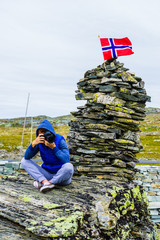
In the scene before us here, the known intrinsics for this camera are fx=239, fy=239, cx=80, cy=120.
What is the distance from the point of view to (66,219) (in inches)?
216

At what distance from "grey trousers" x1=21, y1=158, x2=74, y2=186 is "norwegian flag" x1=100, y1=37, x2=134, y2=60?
5.74 m

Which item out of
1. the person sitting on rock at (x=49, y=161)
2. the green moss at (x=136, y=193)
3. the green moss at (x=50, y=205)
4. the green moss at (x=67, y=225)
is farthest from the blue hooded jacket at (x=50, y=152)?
the green moss at (x=136, y=193)

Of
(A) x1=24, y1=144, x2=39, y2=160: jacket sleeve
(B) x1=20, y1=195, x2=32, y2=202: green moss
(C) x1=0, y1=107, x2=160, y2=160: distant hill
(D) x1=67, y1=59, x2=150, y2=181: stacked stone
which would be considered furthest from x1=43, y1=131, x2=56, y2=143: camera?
(C) x1=0, y1=107, x2=160, y2=160: distant hill

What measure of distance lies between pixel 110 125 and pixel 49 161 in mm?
3903

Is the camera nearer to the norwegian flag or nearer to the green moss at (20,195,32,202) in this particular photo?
the green moss at (20,195,32,202)

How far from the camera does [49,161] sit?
7375mm

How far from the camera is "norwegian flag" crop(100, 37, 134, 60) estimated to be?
Result: 10570 millimetres

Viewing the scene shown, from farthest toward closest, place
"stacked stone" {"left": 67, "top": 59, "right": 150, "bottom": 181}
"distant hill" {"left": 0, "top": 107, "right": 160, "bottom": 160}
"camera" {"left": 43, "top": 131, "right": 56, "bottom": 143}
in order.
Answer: "distant hill" {"left": 0, "top": 107, "right": 160, "bottom": 160}, "stacked stone" {"left": 67, "top": 59, "right": 150, "bottom": 181}, "camera" {"left": 43, "top": 131, "right": 56, "bottom": 143}

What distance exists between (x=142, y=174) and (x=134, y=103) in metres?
8.36

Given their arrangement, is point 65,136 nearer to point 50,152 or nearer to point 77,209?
point 50,152

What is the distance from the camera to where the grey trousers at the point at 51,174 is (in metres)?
6.89

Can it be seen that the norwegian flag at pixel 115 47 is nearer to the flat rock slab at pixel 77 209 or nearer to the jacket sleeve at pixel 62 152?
the jacket sleeve at pixel 62 152

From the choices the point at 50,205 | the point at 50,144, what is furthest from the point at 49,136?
the point at 50,205

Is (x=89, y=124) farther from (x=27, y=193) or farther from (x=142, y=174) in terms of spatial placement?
(x=142, y=174)
